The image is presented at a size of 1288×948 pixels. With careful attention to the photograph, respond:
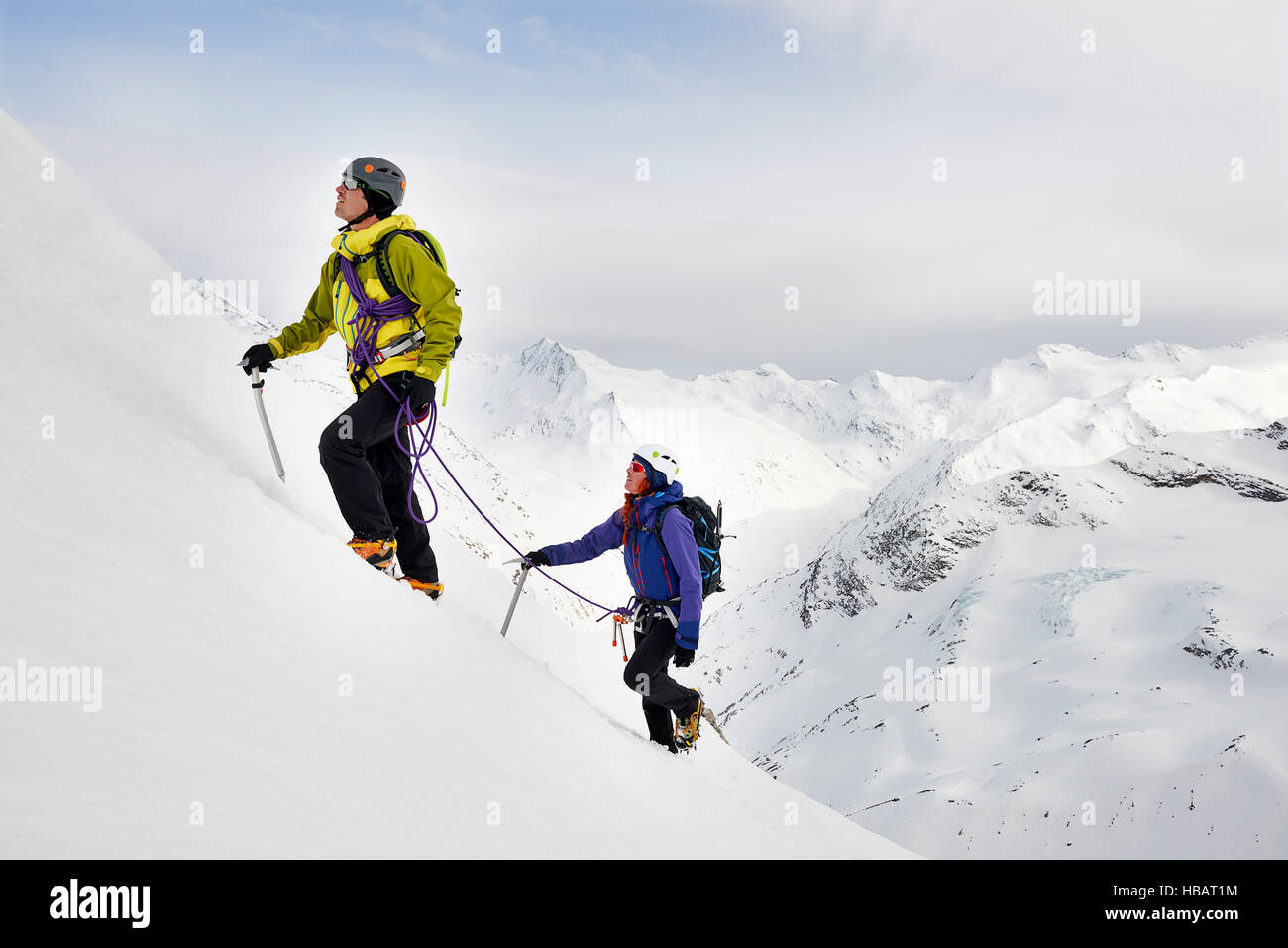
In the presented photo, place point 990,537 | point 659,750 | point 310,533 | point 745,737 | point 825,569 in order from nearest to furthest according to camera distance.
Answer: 1. point 310,533
2. point 659,750
3. point 745,737
4. point 990,537
5. point 825,569

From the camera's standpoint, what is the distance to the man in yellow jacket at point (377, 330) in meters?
5.95

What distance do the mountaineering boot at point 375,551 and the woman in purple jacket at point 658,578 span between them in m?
1.52

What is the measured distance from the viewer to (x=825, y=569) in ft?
546

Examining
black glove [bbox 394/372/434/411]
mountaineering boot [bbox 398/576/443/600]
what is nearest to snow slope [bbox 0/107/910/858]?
mountaineering boot [bbox 398/576/443/600]

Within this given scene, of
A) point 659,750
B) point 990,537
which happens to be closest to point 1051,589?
point 990,537

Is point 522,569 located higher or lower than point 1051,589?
higher

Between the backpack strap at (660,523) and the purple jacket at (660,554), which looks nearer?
the purple jacket at (660,554)

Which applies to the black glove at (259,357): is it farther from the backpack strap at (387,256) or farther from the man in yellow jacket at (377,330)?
the backpack strap at (387,256)

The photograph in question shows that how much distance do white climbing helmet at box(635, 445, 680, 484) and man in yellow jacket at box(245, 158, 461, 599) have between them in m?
2.29

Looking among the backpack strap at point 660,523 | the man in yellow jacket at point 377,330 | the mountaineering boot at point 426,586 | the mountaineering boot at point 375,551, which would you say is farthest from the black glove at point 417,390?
the backpack strap at point 660,523
